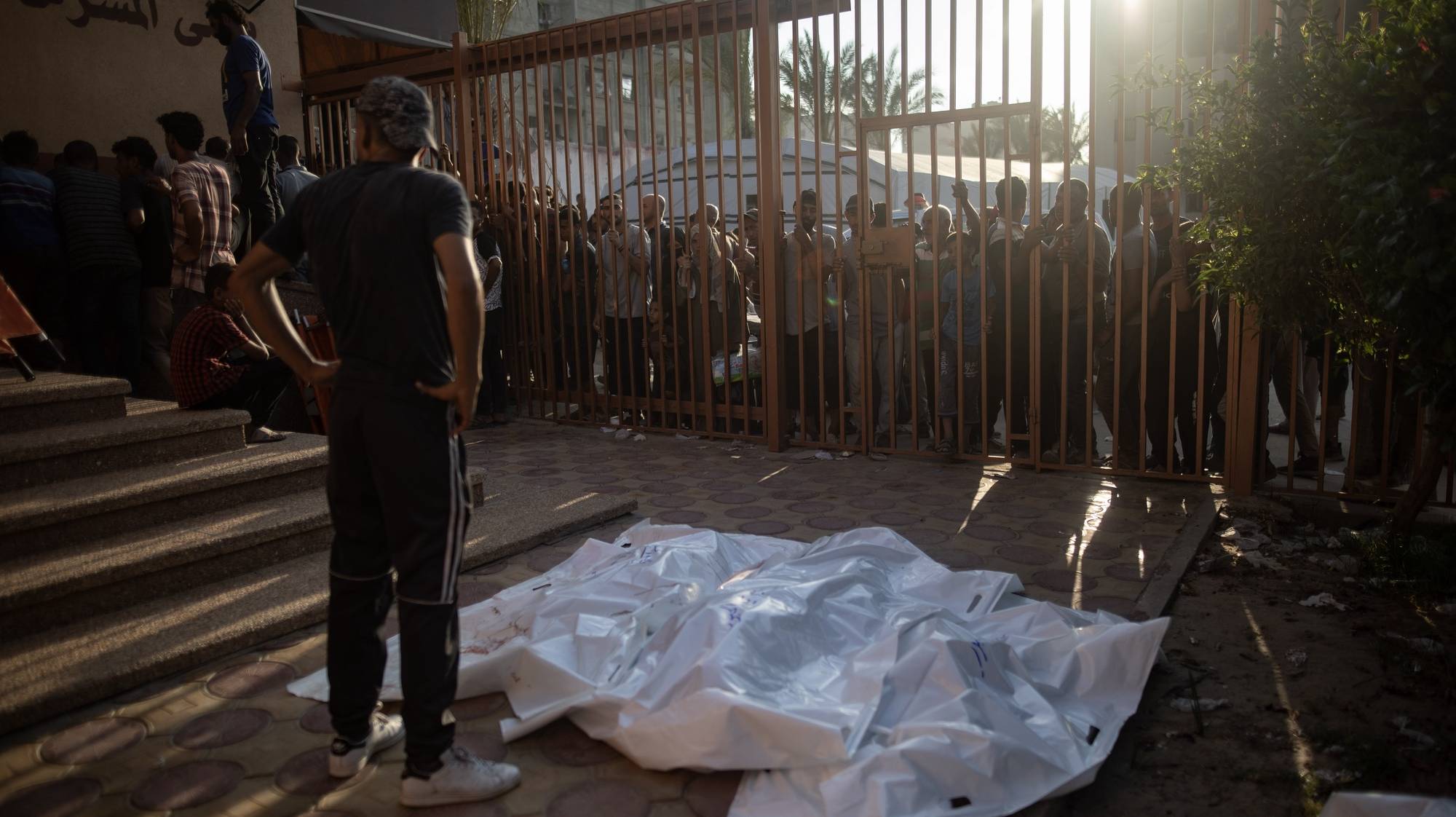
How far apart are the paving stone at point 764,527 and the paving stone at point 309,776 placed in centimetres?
271

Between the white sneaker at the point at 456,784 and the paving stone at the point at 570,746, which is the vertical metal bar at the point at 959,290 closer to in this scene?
the paving stone at the point at 570,746

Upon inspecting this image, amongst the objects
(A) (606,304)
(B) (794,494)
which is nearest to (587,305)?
(A) (606,304)

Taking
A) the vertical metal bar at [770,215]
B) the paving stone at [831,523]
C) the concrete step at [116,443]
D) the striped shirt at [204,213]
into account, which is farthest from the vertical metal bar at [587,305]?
the concrete step at [116,443]

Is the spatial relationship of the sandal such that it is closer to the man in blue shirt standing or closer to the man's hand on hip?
the man in blue shirt standing

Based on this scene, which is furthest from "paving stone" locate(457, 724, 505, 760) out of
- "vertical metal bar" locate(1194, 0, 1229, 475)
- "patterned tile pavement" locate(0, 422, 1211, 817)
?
"vertical metal bar" locate(1194, 0, 1229, 475)

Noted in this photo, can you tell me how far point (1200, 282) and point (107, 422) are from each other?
5490mm

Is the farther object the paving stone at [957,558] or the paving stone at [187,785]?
the paving stone at [957,558]

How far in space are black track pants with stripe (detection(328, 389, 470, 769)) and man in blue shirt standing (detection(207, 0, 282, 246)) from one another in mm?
5250

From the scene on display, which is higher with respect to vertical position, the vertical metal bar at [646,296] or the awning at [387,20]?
the awning at [387,20]

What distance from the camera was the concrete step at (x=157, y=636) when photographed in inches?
131

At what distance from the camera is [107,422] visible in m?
5.05

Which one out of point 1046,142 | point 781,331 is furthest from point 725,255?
point 1046,142

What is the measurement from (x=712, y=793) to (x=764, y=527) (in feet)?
9.18

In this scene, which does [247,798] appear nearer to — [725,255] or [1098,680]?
[1098,680]
